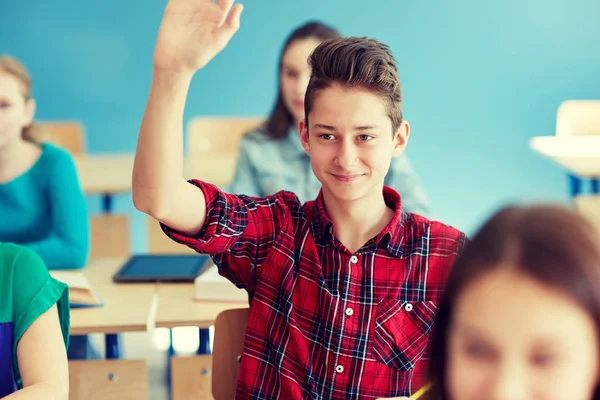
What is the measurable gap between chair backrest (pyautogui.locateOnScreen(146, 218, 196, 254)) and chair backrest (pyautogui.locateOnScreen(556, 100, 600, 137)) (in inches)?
75.2

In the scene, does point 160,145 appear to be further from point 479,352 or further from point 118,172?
point 118,172

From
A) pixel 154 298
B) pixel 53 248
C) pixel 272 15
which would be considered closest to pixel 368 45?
pixel 154 298

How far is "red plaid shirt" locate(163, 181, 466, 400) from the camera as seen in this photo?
1.45 m

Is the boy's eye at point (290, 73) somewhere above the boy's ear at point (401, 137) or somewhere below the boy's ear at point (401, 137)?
above

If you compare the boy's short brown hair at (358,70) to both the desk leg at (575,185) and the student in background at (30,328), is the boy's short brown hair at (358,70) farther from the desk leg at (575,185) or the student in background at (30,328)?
the desk leg at (575,185)

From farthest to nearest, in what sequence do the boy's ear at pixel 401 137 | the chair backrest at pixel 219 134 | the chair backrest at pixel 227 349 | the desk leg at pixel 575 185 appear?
the chair backrest at pixel 219 134 → the desk leg at pixel 575 185 → the chair backrest at pixel 227 349 → the boy's ear at pixel 401 137

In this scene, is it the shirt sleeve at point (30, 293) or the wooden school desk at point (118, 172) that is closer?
the shirt sleeve at point (30, 293)

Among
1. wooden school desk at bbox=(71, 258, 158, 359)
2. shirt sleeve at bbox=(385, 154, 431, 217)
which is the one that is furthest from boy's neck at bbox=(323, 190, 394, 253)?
shirt sleeve at bbox=(385, 154, 431, 217)

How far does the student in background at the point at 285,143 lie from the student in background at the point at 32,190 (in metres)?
0.70

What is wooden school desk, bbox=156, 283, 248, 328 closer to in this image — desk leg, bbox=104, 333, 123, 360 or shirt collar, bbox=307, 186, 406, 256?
desk leg, bbox=104, 333, 123, 360

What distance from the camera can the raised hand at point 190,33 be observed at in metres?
1.14

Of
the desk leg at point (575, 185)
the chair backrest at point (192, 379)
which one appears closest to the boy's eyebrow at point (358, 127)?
the chair backrest at point (192, 379)

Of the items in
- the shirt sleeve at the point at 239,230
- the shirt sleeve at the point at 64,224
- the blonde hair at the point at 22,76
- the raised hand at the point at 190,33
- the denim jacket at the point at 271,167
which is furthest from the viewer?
the denim jacket at the point at 271,167

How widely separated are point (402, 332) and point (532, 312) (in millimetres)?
1058
